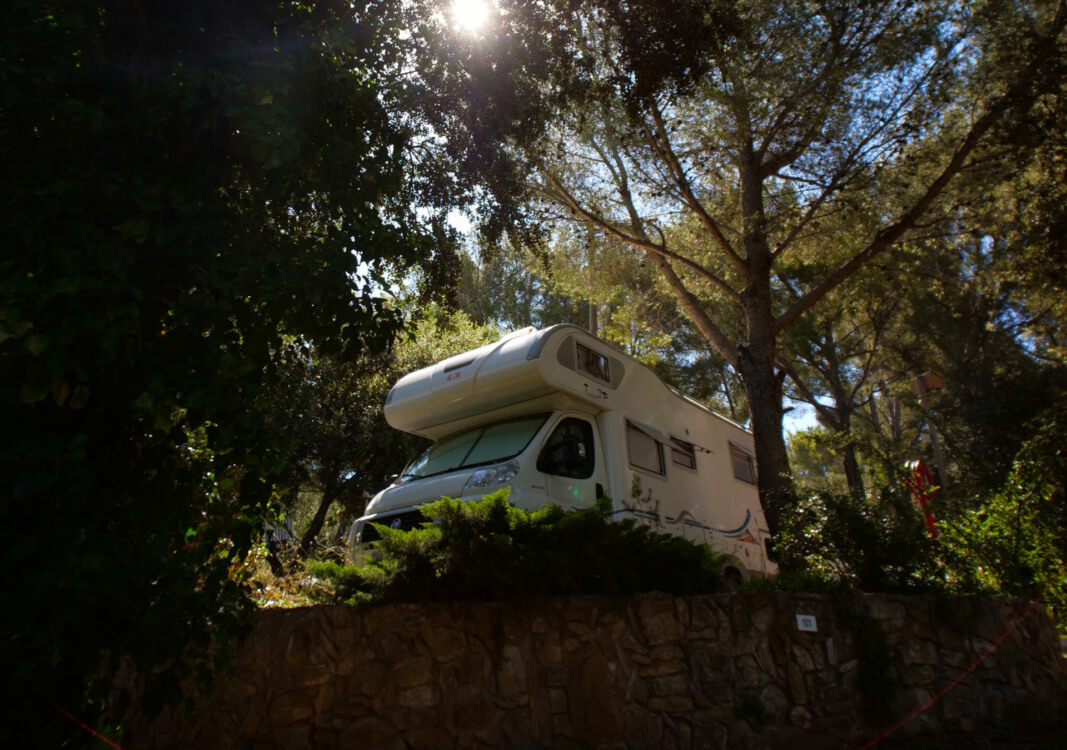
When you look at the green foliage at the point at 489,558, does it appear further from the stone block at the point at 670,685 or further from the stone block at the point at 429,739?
the stone block at the point at 429,739

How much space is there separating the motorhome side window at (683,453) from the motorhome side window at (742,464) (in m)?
1.41

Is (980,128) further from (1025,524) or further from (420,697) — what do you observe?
(420,697)

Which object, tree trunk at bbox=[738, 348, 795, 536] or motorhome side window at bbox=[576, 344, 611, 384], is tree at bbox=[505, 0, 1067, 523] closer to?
tree trunk at bbox=[738, 348, 795, 536]

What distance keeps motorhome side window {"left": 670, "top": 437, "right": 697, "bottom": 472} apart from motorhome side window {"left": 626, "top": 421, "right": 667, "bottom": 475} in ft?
1.20

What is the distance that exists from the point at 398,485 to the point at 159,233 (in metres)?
4.72

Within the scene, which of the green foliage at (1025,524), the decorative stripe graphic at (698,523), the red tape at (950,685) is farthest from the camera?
the green foliage at (1025,524)

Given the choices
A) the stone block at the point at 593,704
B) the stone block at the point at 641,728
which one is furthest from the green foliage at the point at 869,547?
the stone block at the point at 593,704

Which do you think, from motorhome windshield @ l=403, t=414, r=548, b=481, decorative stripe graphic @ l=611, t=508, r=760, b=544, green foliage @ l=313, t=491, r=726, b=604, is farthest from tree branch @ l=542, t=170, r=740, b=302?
green foliage @ l=313, t=491, r=726, b=604

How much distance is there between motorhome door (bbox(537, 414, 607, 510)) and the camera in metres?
6.58

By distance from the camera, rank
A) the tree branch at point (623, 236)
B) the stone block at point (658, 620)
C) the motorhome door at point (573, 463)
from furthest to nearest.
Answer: the tree branch at point (623, 236) < the motorhome door at point (573, 463) < the stone block at point (658, 620)

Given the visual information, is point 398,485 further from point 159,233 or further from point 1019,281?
A: point 1019,281

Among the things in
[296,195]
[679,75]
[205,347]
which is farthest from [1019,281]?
[205,347]

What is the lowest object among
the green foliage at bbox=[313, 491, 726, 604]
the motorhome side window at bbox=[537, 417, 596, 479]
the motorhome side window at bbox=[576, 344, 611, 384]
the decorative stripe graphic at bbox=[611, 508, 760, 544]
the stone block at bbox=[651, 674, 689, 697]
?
the stone block at bbox=[651, 674, 689, 697]

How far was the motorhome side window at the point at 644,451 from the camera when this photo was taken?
7.59 meters
